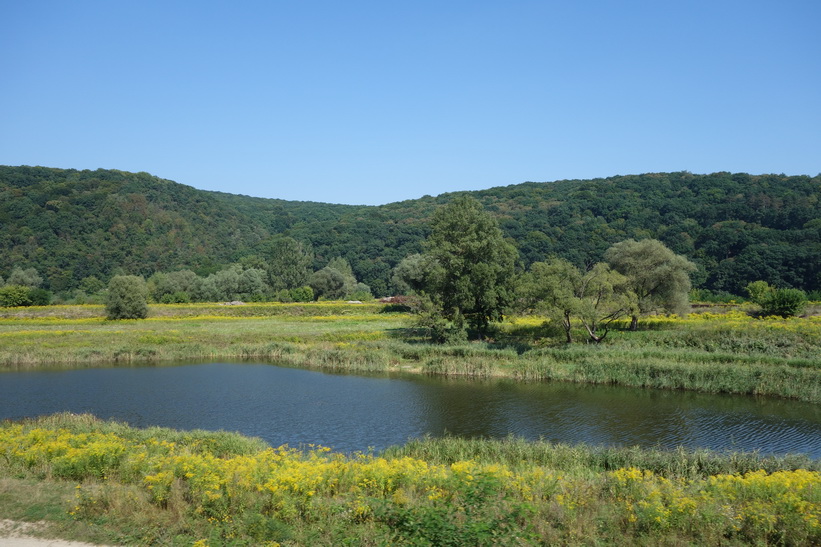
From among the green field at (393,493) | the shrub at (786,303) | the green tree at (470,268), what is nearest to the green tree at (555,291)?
the green tree at (470,268)

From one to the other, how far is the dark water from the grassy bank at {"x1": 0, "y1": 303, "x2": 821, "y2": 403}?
5.09 ft

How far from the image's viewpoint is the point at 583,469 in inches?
593

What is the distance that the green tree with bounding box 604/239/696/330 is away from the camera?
42875 mm

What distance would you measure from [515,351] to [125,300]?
4204 centimetres

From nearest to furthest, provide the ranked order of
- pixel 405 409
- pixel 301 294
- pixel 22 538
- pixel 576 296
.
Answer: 1. pixel 22 538
2. pixel 405 409
3. pixel 576 296
4. pixel 301 294

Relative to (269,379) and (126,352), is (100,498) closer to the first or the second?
(269,379)

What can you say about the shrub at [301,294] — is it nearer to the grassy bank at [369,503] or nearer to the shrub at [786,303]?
the shrub at [786,303]

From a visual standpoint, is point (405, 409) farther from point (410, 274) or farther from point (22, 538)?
point (410, 274)

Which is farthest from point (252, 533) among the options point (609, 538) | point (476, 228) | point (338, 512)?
point (476, 228)

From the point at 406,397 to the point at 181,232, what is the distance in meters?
114

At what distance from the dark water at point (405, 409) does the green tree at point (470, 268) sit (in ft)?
35.6

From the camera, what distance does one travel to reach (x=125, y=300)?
56844 millimetres

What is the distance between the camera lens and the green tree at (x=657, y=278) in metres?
42.9

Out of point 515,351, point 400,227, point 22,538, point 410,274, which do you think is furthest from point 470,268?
point 400,227
